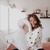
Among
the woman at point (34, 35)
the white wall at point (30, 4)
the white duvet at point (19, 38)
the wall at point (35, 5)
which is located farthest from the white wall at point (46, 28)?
the white duvet at point (19, 38)

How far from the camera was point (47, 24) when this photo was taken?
3.59 m

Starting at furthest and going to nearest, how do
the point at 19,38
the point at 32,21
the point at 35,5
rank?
the point at 35,5, the point at 32,21, the point at 19,38

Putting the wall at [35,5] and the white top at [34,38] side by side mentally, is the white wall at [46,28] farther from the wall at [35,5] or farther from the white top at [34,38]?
the white top at [34,38]

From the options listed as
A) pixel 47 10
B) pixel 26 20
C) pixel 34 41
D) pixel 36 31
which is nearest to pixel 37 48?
pixel 34 41

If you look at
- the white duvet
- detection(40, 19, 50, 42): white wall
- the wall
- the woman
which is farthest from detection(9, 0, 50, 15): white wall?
the white duvet

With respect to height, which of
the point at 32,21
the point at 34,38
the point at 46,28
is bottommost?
the point at 46,28

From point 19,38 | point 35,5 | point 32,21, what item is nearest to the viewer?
point 19,38

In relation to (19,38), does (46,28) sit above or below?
below

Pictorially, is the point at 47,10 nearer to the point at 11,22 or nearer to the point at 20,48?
the point at 11,22

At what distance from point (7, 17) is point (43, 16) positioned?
1389mm

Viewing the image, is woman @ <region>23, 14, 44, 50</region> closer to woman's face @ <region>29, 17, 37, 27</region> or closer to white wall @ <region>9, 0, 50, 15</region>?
woman's face @ <region>29, 17, 37, 27</region>

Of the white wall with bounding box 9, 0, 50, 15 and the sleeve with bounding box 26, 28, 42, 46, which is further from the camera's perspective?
the white wall with bounding box 9, 0, 50, 15

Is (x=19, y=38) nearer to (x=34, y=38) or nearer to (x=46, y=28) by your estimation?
(x=34, y=38)

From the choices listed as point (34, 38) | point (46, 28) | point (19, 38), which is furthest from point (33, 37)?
point (46, 28)
